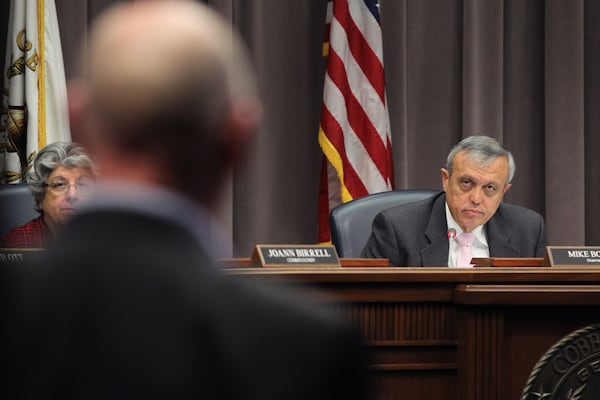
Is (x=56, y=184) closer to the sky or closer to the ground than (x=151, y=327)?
closer to the sky

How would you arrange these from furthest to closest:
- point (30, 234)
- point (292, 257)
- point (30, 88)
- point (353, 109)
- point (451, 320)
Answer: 1. point (353, 109)
2. point (30, 88)
3. point (30, 234)
4. point (292, 257)
5. point (451, 320)

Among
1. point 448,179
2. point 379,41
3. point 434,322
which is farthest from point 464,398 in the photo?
point 379,41

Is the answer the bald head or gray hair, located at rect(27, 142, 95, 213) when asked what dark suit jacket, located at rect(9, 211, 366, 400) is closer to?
the bald head

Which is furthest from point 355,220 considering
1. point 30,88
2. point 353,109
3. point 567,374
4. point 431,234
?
point 30,88

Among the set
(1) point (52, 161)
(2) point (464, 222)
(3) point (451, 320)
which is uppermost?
(1) point (52, 161)

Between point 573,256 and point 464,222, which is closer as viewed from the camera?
point 573,256

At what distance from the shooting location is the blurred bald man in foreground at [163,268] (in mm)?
754

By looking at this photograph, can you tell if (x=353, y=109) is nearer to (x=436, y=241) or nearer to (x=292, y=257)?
(x=436, y=241)

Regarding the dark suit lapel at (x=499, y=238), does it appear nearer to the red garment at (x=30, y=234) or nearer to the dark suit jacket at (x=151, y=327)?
the red garment at (x=30, y=234)

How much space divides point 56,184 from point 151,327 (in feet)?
11.6

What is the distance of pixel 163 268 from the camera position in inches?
30.3

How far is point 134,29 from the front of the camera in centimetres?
80

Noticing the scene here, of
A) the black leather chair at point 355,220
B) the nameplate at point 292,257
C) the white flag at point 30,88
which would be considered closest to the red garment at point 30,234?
the white flag at point 30,88

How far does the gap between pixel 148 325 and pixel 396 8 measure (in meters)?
5.40
